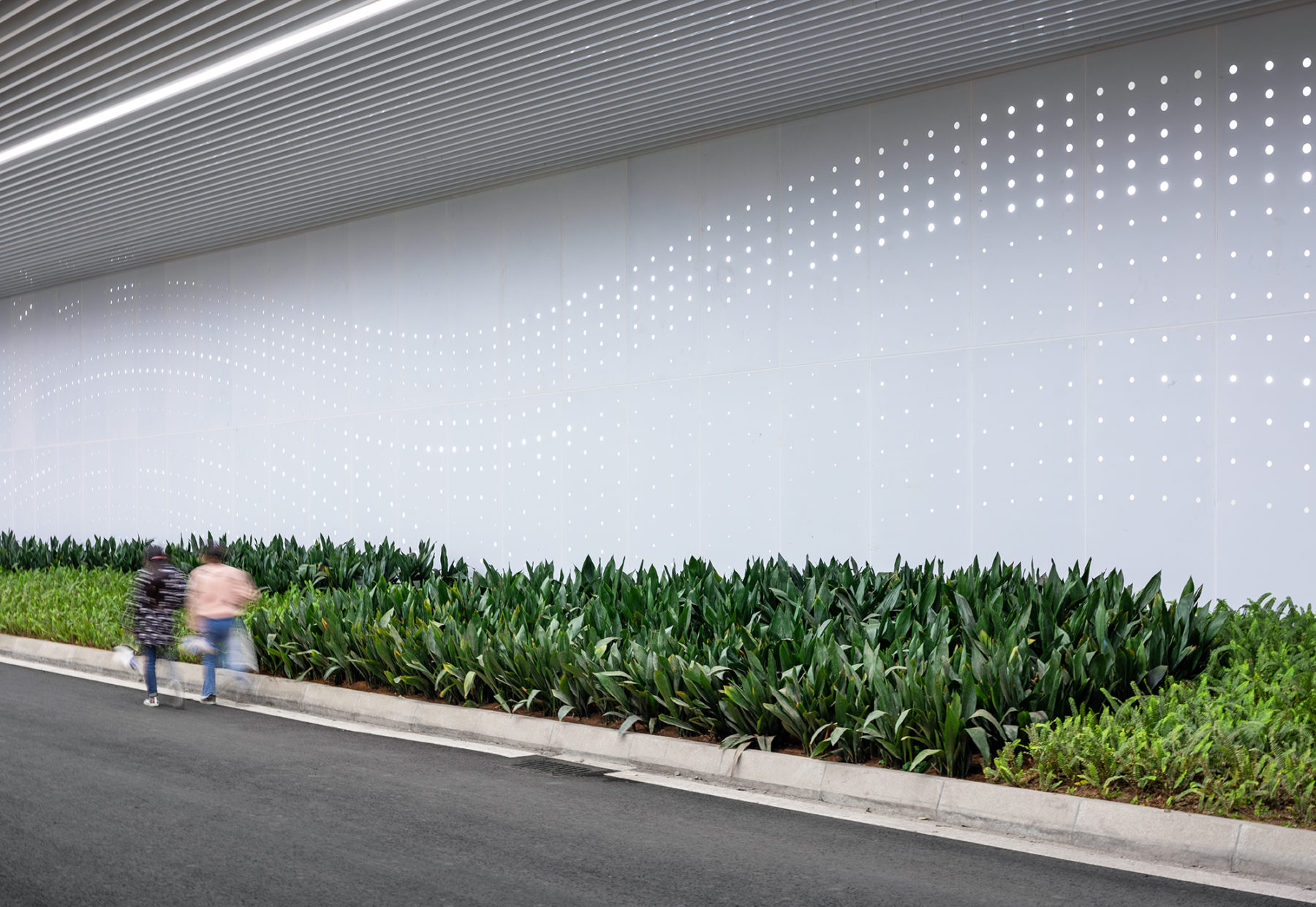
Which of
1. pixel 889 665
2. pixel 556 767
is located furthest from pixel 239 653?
pixel 889 665

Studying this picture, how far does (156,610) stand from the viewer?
11797 millimetres

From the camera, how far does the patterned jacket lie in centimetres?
1170

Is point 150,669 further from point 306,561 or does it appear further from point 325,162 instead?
point 325,162

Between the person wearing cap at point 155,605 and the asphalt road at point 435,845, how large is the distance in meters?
2.68

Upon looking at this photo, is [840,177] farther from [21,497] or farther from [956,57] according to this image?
[21,497]

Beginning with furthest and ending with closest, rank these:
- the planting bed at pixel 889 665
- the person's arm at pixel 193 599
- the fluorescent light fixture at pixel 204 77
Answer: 1. the person's arm at pixel 193 599
2. the fluorescent light fixture at pixel 204 77
3. the planting bed at pixel 889 665

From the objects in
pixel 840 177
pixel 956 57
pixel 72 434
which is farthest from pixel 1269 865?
pixel 72 434

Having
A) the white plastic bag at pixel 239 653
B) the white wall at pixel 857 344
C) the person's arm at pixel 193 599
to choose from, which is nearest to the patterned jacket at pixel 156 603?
the person's arm at pixel 193 599

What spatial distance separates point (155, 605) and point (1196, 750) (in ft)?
30.9

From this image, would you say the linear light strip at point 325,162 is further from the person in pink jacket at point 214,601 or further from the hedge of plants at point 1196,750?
the hedge of plants at point 1196,750

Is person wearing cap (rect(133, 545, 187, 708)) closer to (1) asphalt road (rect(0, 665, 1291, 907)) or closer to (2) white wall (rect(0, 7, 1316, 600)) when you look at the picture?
(1) asphalt road (rect(0, 665, 1291, 907))

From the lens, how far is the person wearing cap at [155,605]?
11.7 m

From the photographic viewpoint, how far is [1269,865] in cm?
574

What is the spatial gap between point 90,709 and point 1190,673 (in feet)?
30.9
